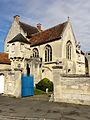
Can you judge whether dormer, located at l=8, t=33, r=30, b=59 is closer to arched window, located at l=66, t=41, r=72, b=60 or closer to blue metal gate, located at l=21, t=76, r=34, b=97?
arched window, located at l=66, t=41, r=72, b=60

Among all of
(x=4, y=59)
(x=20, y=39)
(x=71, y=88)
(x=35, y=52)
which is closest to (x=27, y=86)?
(x=71, y=88)

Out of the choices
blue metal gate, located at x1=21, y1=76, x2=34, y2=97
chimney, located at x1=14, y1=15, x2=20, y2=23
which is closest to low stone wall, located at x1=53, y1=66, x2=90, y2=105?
blue metal gate, located at x1=21, y1=76, x2=34, y2=97

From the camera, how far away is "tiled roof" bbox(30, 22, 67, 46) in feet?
113

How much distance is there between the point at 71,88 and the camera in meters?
16.1

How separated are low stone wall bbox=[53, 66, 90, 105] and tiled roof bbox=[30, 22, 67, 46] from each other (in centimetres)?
1746

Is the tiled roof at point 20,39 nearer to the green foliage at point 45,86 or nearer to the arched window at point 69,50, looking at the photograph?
the arched window at point 69,50

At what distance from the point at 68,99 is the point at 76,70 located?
2199 cm

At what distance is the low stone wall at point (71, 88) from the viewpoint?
1533 cm

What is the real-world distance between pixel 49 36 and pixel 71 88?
69.5ft

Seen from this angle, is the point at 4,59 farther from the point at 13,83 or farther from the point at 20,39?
the point at 13,83

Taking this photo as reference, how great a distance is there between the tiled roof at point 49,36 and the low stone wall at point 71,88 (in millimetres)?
17464

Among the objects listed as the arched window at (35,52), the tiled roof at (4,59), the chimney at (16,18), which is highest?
the chimney at (16,18)

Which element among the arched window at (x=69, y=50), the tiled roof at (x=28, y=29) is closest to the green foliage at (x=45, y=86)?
the arched window at (x=69, y=50)

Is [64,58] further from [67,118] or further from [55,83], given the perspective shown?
[67,118]
